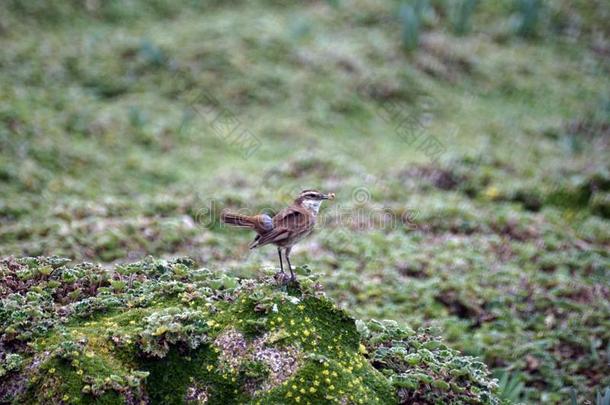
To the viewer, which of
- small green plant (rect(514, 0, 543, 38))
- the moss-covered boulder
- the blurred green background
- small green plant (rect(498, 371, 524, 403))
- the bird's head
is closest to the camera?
the moss-covered boulder

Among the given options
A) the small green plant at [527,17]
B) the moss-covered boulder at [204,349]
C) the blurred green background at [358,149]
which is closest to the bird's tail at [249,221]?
the moss-covered boulder at [204,349]

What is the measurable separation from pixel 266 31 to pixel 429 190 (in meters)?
6.68

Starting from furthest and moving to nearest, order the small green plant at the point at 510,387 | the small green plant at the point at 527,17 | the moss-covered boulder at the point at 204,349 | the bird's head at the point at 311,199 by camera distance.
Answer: the small green plant at the point at 527,17 < the small green plant at the point at 510,387 < the bird's head at the point at 311,199 < the moss-covered boulder at the point at 204,349

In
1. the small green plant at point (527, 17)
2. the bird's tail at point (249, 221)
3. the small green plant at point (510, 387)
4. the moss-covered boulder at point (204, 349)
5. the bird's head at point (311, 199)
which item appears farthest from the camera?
the small green plant at point (527, 17)

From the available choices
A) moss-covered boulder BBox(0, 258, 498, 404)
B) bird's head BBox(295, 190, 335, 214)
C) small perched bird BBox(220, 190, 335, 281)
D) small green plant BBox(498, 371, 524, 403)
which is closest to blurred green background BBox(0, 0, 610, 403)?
small green plant BBox(498, 371, 524, 403)

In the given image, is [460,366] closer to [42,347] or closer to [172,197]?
[42,347]

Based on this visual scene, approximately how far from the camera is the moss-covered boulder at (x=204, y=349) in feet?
11.4

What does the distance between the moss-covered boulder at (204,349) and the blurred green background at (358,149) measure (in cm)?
147

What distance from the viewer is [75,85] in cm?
1236

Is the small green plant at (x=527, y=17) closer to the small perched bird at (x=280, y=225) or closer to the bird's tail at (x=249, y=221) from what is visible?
the small perched bird at (x=280, y=225)

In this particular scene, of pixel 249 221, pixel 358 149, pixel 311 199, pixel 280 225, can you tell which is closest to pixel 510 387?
pixel 311 199

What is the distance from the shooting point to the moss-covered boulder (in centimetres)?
349

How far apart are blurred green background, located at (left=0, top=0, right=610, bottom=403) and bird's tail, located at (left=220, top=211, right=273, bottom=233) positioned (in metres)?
1.22

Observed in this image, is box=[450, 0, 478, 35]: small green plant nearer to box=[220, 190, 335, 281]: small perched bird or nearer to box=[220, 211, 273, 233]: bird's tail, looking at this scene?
box=[220, 190, 335, 281]: small perched bird
